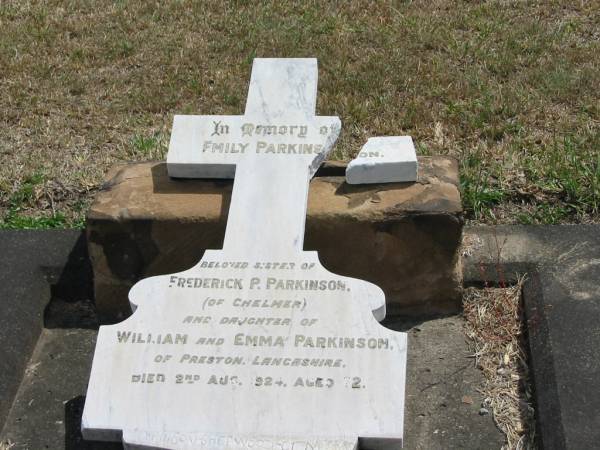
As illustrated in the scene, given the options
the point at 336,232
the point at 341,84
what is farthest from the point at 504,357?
the point at 341,84

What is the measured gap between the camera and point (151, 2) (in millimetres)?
6551

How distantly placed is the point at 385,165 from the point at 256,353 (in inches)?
37.2

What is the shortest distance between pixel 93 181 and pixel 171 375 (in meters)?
1.86

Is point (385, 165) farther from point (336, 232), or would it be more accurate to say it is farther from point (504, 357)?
point (504, 357)

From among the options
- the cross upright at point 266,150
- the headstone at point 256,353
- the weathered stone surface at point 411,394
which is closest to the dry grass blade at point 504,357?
the weathered stone surface at point 411,394

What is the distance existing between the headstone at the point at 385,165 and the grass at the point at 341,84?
29.6 inches

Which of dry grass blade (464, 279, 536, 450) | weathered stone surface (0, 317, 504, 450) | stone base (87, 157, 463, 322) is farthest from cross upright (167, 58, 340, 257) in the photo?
dry grass blade (464, 279, 536, 450)

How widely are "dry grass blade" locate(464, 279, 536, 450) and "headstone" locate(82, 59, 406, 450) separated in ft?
1.70

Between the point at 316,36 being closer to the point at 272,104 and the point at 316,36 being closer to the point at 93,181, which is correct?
the point at 93,181

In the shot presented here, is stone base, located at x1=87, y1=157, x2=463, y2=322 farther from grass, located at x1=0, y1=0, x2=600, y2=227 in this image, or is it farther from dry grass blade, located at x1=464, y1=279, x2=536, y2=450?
grass, located at x1=0, y1=0, x2=600, y2=227

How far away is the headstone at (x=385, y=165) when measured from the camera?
151 inches

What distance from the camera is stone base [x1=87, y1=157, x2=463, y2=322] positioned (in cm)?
378

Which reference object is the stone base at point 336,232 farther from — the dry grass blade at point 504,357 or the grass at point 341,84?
the grass at point 341,84

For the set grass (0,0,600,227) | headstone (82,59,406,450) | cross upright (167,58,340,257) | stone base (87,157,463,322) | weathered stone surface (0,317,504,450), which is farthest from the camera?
grass (0,0,600,227)
